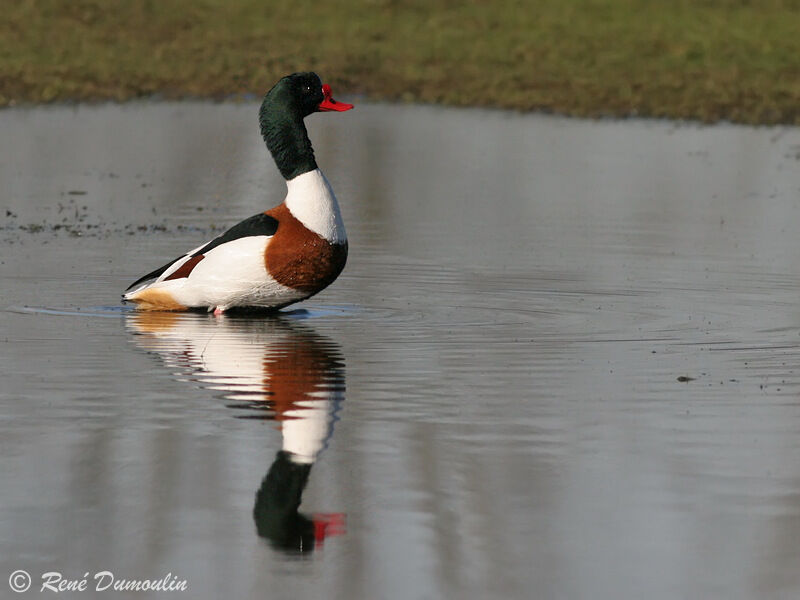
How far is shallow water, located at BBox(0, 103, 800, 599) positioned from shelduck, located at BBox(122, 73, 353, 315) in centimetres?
27

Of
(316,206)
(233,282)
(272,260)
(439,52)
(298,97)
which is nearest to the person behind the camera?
(272,260)

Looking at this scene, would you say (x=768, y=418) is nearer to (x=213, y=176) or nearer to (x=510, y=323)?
(x=510, y=323)

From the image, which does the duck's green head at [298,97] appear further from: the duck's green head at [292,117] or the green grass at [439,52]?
the green grass at [439,52]

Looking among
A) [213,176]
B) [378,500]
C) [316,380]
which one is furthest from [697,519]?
[213,176]

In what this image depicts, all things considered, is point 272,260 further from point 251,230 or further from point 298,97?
point 298,97

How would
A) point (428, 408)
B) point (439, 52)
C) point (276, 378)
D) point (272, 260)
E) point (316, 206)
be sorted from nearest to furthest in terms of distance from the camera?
point (428, 408)
point (276, 378)
point (272, 260)
point (316, 206)
point (439, 52)

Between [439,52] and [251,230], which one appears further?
[439,52]

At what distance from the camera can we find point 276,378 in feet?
34.0

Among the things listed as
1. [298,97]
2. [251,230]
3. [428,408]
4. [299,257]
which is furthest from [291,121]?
[428,408]

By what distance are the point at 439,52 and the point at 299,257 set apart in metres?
28.3

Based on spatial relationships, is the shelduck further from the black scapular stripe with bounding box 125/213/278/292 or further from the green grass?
A: the green grass

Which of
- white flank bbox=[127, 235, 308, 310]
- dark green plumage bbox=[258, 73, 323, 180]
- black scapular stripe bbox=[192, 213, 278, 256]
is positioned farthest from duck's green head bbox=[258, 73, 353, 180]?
white flank bbox=[127, 235, 308, 310]

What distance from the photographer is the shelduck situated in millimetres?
12742

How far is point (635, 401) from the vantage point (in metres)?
9.83
